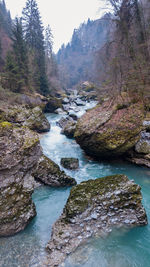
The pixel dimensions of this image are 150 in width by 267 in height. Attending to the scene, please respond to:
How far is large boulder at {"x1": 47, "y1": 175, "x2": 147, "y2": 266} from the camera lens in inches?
175

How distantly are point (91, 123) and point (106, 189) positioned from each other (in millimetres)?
5651

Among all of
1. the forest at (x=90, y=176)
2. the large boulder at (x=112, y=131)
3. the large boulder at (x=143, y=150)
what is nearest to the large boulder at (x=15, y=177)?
the forest at (x=90, y=176)

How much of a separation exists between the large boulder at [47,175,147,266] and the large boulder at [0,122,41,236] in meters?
1.05

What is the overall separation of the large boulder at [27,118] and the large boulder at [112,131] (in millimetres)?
5754

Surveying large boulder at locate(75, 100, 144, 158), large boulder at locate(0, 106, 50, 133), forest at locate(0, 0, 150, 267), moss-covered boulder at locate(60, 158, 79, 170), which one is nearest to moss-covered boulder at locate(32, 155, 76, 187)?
forest at locate(0, 0, 150, 267)

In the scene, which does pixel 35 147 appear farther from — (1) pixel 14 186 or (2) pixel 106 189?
(2) pixel 106 189

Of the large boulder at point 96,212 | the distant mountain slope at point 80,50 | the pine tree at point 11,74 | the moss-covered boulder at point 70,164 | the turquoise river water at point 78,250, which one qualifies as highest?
the distant mountain slope at point 80,50

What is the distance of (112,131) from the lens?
9.50 m

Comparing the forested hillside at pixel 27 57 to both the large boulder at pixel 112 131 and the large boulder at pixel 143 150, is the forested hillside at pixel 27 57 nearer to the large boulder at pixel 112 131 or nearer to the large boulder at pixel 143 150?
the large boulder at pixel 112 131

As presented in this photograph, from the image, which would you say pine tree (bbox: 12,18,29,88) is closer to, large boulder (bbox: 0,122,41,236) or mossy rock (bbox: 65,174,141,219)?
large boulder (bbox: 0,122,41,236)

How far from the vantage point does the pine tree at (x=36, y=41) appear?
3055 centimetres

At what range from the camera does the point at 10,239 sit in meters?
→ 4.48

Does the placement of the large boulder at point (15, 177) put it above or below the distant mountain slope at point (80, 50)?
below

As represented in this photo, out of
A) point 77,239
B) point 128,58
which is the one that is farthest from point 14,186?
point 128,58
